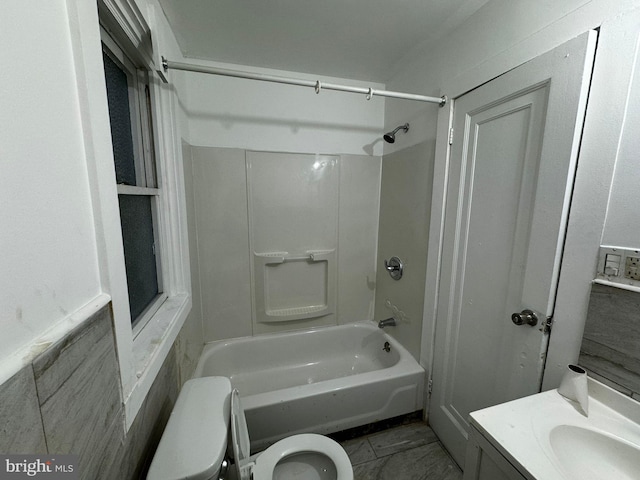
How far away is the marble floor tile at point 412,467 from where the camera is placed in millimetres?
1331

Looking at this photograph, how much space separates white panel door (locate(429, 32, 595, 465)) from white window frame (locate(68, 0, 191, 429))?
138cm

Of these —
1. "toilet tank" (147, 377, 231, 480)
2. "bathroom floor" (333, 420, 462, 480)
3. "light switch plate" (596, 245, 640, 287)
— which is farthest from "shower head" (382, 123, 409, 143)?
"bathroom floor" (333, 420, 462, 480)

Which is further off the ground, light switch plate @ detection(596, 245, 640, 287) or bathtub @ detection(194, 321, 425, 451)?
light switch plate @ detection(596, 245, 640, 287)

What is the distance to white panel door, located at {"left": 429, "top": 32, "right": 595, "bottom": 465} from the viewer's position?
2.84ft

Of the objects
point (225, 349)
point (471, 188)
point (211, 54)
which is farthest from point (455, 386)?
point (211, 54)

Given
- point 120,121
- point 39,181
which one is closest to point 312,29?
point 120,121

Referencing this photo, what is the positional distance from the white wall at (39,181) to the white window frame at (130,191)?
2 cm

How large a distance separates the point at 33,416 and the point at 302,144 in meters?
1.90

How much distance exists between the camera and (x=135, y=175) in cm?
110

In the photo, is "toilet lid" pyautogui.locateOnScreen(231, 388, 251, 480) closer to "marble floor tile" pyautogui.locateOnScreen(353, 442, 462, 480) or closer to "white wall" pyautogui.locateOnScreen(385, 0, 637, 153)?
"marble floor tile" pyautogui.locateOnScreen(353, 442, 462, 480)

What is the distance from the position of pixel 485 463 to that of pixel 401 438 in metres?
0.98

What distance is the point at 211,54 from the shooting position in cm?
165

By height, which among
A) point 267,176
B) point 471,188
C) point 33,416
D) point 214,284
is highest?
point 267,176

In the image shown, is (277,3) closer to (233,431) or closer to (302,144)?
(302,144)
